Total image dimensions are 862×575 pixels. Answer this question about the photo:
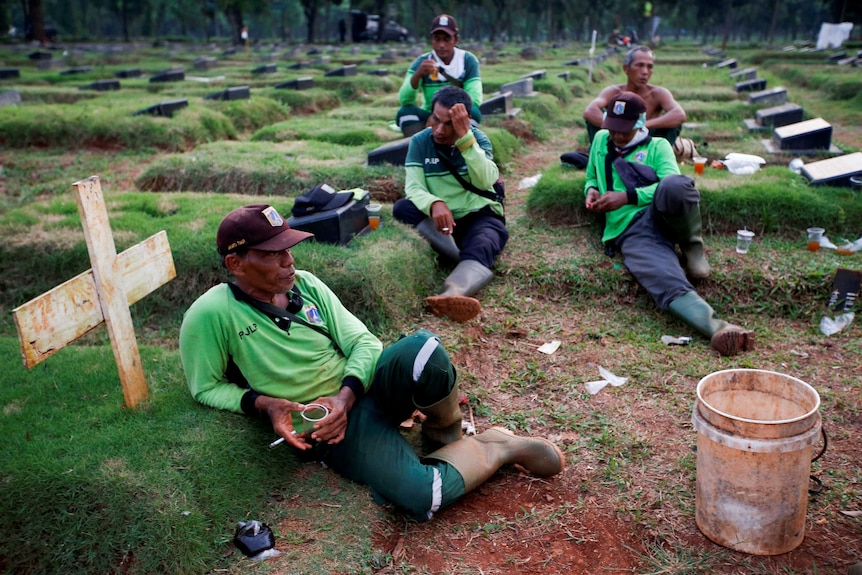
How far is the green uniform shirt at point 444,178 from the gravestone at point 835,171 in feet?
10.5

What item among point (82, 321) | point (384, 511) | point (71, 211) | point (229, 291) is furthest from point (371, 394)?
point (71, 211)

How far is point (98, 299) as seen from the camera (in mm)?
3311

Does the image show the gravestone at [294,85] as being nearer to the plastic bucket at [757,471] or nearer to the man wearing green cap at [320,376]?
the man wearing green cap at [320,376]

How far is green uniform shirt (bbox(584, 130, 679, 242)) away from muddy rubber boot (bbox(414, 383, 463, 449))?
2.79 m

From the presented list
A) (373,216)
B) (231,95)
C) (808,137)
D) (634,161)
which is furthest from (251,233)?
(231,95)

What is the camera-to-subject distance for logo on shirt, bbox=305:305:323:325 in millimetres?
3230

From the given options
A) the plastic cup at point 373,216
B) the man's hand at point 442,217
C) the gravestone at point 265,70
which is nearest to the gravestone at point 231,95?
the gravestone at point 265,70

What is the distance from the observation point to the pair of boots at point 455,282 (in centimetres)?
484

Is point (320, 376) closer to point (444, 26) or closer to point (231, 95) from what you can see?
point (444, 26)

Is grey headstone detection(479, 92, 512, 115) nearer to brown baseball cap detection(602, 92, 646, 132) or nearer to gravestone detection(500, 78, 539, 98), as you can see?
gravestone detection(500, 78, 539, 98)

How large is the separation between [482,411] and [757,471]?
5.22ft

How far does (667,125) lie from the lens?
23.0 feet

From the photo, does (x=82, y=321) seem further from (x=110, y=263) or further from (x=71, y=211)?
(x=71, y=211)

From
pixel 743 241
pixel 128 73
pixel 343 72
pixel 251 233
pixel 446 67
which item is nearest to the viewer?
pixel 251 233
